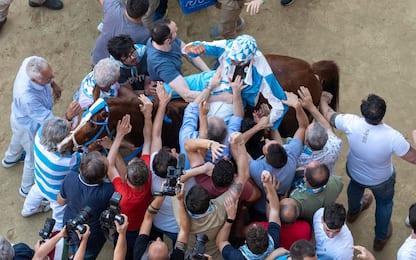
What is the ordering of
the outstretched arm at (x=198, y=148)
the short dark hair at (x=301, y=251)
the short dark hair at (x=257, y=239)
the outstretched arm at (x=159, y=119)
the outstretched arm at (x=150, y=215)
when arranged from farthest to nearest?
the outstretched arm at (x=159, y=119), the outstretched arm at (x=198, y=148), the outstretched arm at (x=150, y=215), the short dark hair at (x=257, y=239), the short dark hair at (x=301, y=251)

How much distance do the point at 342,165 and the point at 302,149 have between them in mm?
1512

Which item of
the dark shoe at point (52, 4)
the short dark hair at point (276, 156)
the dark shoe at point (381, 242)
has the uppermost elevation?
the short dark hair at point (276, 156)

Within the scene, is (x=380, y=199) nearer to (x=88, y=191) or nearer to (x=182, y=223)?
(x=182, y=223)

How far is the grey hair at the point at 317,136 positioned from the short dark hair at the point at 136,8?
2135 millimetres

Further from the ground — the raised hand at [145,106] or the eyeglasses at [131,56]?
the eyeglasses at [131,56]

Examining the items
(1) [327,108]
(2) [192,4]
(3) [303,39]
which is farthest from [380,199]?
(2) [192,4]

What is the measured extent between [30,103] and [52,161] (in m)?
0.80

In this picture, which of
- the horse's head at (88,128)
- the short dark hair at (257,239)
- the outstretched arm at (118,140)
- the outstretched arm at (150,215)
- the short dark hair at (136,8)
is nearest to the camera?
the short dark hair at (257,239)

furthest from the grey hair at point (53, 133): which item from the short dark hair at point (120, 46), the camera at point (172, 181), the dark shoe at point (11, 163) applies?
the dark shoe at point (11, 163)

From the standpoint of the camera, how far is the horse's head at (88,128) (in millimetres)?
5277

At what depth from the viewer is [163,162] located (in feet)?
16.5

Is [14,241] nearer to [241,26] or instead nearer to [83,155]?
[83,155]

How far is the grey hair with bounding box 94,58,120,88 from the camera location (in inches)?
220

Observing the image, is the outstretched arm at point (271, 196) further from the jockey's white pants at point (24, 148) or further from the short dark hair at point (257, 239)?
the jockey's white pants at point (24, 148)
